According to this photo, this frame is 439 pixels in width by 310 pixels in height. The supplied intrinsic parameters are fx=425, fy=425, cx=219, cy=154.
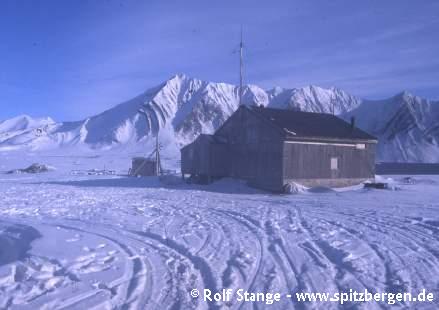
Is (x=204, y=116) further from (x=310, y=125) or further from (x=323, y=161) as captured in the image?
(x=323, y=161)

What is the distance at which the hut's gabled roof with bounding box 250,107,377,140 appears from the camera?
75.9 feet

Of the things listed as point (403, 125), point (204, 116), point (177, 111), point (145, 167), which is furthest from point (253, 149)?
point (177, 111)

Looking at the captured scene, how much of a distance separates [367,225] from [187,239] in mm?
4933

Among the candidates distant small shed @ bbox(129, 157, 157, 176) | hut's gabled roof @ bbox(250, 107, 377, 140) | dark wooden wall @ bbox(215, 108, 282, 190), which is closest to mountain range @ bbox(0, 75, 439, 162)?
distant small shed @ bbox(129, 157, 157, 176)

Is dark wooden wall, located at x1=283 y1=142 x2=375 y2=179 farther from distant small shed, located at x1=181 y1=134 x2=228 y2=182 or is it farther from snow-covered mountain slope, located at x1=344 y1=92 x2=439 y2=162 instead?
snow-covered mountain slope, located at x1=344 y1=92 x2=439 y2=162

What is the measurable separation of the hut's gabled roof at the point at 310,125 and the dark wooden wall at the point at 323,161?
0.65m

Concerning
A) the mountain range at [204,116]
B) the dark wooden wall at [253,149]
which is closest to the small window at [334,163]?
the dark wooden wall at [253,149]

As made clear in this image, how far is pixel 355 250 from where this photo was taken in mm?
8289

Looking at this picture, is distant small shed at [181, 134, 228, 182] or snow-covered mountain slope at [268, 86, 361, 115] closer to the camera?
distant small shed at [181, 134, 228, 182]

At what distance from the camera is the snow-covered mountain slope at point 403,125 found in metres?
107

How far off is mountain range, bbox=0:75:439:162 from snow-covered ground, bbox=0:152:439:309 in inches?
4146

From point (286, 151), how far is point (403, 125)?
4521 inches

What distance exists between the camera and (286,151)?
73.2 ft

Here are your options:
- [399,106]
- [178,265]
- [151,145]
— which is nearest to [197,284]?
[178,265]
